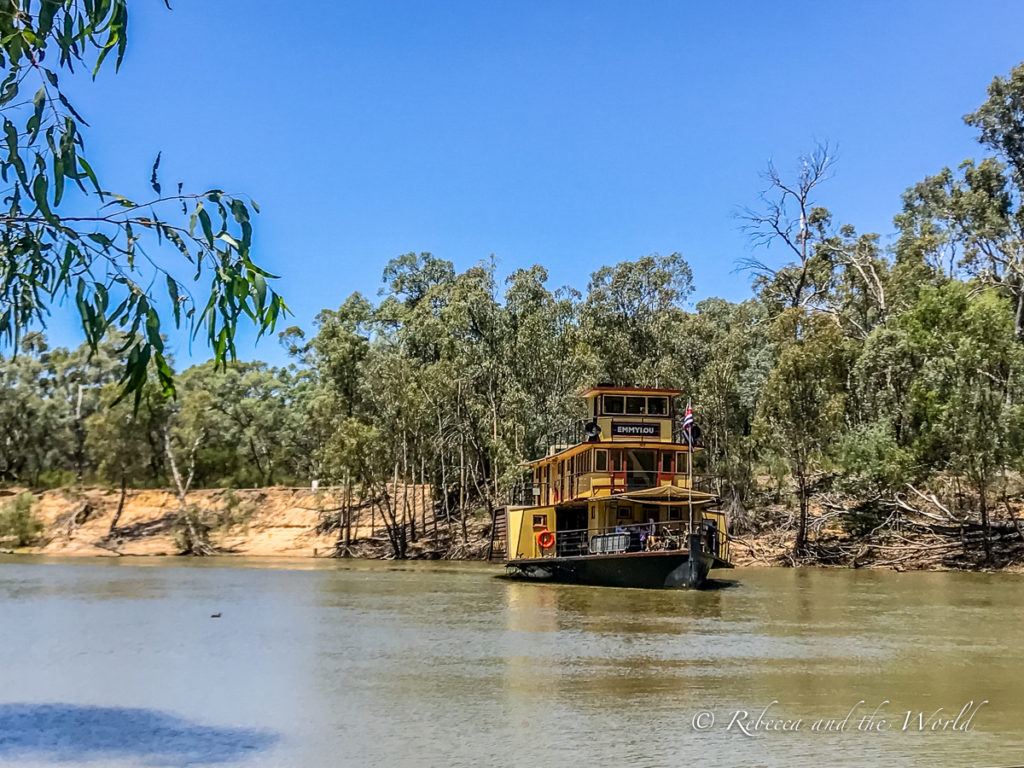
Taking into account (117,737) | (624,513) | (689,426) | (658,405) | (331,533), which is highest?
(658,405)

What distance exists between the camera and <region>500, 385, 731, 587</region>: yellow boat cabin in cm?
2734

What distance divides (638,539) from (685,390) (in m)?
22.3

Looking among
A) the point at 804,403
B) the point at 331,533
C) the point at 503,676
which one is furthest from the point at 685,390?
the point at 503,676

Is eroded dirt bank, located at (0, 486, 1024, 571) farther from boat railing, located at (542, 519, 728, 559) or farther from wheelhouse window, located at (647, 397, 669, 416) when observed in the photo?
wheelhouse window, located at (647, 397, 669, 416)

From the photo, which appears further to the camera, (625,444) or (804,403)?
→ (804,403)

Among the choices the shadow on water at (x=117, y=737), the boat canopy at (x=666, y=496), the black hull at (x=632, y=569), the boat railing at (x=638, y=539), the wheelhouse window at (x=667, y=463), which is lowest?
the shadow on water at (x=117, y=737)

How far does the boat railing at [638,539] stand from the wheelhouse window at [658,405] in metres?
3.50

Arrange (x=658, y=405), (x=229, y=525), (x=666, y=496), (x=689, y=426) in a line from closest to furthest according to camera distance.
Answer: (x=689, y=426), (x=666, y=496), (x=658, y=405), (x=229, y=525)

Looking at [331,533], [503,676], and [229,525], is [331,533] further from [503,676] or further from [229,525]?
[503,676]

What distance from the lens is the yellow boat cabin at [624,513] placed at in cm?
2734

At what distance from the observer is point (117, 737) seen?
1045 centimetres

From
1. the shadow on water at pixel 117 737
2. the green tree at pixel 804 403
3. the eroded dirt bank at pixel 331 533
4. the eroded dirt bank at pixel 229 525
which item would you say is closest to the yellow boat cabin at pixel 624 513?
the green tree at pixel 804 403

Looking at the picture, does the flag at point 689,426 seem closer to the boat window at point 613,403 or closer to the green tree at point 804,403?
the boat window at point 613,403

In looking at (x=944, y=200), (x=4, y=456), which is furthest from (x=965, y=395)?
(x=4, y=456)
